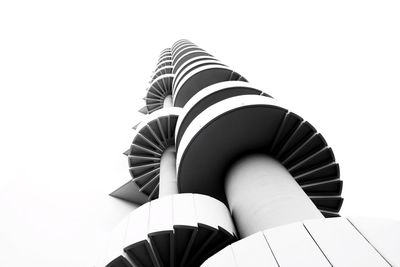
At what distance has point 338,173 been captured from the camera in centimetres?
575

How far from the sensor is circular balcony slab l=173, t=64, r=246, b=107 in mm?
10477

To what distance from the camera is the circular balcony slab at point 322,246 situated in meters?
2.50

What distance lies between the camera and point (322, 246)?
2664 mm

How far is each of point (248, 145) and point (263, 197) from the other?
1425 mm

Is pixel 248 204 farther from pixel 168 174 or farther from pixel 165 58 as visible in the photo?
pixel 165 58

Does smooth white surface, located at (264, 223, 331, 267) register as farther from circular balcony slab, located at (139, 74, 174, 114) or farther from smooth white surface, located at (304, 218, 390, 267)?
circular balcony slab, located at (139, 74, 174, 114)

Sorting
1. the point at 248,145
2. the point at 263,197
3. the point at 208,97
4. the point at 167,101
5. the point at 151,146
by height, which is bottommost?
the point at 263,197

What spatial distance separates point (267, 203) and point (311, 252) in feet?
5.14

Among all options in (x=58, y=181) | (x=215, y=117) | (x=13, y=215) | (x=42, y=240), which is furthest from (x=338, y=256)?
(x=58, y=181)

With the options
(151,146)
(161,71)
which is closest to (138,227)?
(151,146)

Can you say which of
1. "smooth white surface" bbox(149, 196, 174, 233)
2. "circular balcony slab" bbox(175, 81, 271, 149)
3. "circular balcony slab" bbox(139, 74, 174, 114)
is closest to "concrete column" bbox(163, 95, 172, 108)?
"circular balcony slab" bbox(139, 74, 174, 114)

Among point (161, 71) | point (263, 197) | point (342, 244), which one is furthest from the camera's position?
point (161, 71)

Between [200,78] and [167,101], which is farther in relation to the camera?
[167,101]

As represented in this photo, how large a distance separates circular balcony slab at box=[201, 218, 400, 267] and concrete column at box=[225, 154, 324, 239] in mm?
930
